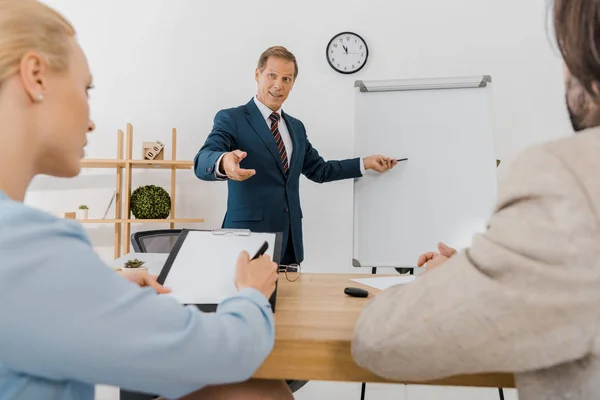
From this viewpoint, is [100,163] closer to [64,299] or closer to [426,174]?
[426,174]

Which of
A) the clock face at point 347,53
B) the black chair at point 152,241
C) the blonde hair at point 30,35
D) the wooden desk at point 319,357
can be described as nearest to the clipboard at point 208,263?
the wooden desk at point 319,357

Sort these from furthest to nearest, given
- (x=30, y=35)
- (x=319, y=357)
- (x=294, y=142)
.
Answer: (x=294, y=142) → (x=319, y=357) → (x=30, y=35)

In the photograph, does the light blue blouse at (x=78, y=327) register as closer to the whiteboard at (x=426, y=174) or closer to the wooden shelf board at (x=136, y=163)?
the whiteboard at (x=426, y=174)

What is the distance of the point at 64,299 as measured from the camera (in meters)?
0.44

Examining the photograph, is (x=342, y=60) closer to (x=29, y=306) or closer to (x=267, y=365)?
(x=267, y=365)

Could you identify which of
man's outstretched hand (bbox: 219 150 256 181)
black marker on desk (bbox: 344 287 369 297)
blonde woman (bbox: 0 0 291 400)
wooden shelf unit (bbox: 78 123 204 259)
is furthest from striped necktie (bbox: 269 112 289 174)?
blonde woman (bbox: 0 0 291 400)

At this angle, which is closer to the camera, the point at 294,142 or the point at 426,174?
the point at 426,174

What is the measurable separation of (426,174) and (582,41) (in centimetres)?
158

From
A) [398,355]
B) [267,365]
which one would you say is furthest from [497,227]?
[267,365]

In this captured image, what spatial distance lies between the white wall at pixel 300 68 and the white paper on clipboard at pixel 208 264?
2.04 metres

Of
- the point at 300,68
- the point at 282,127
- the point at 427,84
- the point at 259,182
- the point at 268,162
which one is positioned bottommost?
the point at 259,182

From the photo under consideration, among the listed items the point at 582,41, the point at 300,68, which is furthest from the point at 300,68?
the point at 582,41

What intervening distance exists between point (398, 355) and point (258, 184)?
1.73 m

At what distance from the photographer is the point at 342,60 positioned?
3041 millimetres
